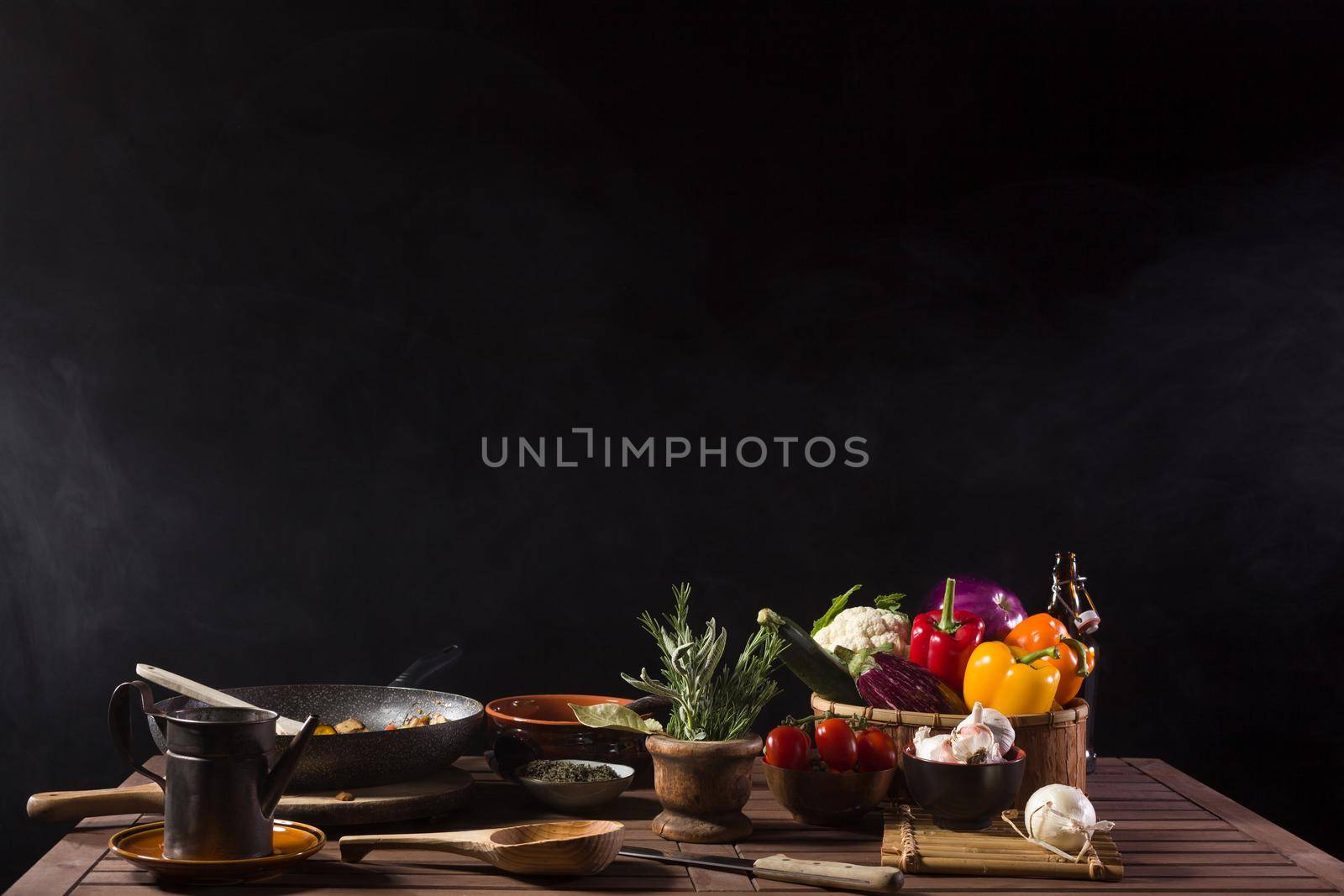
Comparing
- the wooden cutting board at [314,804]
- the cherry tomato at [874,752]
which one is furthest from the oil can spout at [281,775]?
the cherry tomato at [874,752]

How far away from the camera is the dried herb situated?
1614 millimetres

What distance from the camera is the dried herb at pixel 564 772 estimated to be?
1614 mm

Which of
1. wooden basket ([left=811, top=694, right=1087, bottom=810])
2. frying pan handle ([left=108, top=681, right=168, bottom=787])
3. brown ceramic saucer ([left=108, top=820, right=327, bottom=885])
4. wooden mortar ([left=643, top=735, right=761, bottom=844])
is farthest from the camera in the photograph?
wooden basket ([left=811, top=694, right=1087, bottom=810])

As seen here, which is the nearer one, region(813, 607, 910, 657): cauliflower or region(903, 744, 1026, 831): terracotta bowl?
region(903, 744, 1026, 831): terracotta bowl

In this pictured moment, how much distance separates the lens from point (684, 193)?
2.41 metres

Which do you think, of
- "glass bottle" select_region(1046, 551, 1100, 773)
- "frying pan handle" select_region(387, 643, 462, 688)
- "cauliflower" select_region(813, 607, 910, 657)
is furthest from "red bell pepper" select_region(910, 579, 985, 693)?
"frying pan handle" select_region(387, 643, 462, 688)

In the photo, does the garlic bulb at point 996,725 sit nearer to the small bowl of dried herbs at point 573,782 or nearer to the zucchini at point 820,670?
the zucchini at point 820,670

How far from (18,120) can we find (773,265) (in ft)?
4.86

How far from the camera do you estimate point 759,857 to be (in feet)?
4.76

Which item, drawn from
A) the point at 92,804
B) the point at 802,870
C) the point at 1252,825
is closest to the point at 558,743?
the point at 802,870

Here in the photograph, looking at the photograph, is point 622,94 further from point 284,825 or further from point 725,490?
point 284,825

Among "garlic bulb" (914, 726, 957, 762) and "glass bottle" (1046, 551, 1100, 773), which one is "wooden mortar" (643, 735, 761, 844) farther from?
"glass bottle" (1046, 551, 1100, 773)

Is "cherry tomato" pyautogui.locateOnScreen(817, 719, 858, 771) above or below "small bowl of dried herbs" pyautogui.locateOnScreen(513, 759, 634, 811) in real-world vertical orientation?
above

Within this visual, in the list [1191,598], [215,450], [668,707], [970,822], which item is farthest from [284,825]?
[1191,598]
